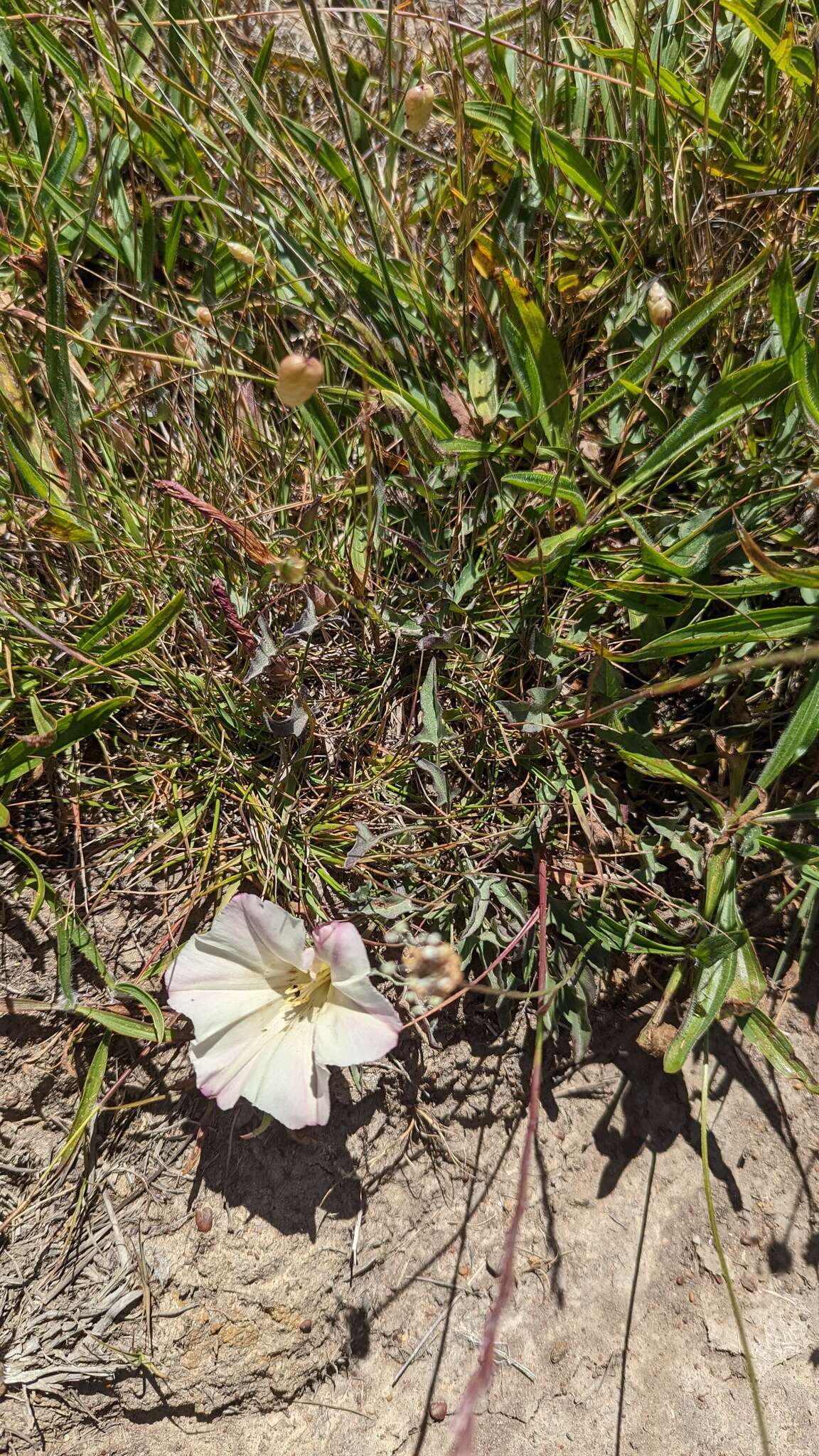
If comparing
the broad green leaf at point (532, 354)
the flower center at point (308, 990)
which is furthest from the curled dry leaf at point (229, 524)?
the flower center at point (308, 990)

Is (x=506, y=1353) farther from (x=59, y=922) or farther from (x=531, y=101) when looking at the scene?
(x=531, y=101)

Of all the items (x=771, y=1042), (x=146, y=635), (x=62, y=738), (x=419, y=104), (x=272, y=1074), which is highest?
(x=419, y=104)

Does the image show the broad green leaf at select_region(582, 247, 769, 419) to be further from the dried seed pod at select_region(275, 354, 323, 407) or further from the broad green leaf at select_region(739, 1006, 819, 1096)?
the broad green leaf at select_region(739, 1006, 819, 1096)

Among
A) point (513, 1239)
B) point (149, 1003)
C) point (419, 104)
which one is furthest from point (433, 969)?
point (419, 104)

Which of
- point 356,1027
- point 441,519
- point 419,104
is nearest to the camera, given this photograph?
point 419,104

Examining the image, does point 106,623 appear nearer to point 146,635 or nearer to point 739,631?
point 146,635

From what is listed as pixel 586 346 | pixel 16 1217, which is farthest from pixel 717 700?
pixel 16 1217

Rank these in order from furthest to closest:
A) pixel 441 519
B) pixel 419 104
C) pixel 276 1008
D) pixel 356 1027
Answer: pixel 441 519
pixel 276 1008
pixel 356 1027
pixel 419 104
